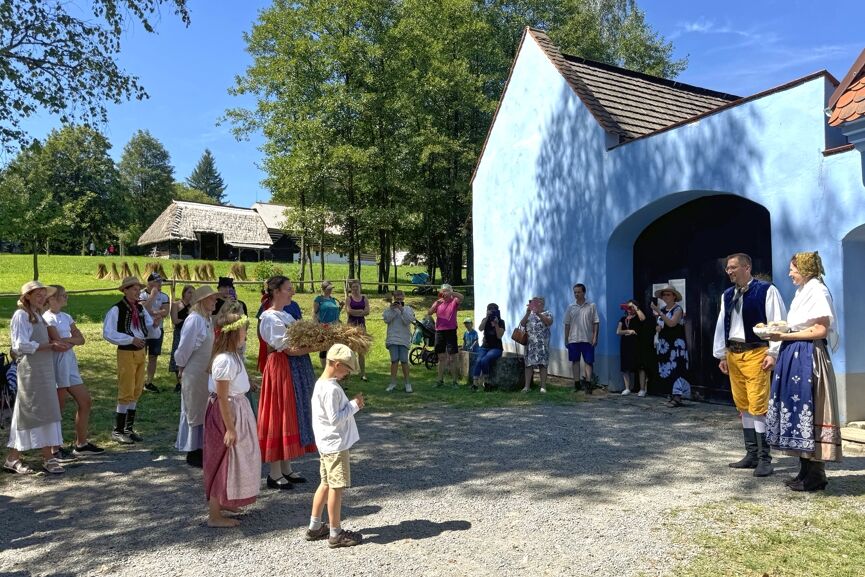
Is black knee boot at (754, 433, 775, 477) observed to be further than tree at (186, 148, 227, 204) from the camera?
No

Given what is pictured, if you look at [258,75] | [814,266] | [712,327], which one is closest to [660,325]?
[712,327]

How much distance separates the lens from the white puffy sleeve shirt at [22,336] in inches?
228

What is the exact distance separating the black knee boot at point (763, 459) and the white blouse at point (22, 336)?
6.69m

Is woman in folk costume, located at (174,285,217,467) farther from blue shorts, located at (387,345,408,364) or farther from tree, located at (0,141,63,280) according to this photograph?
tree, located at (0,141,63,280)

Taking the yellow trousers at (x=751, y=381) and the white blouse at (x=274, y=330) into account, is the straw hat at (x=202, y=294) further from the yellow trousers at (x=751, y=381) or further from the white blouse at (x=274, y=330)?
the yellow trousers at (x=751, y=381)

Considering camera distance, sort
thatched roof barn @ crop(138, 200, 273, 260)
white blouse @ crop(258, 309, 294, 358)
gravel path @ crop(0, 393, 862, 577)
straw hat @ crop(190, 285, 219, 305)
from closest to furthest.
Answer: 1. gravel path @ crop(0, 393, 862, 577)
2. white blouse @ crop(258, 309, 294, 358)
3. straw hat @ crop(190, 285, 219, 305)
4. thatched roof barn @ crop(138, 200, 273, 260)

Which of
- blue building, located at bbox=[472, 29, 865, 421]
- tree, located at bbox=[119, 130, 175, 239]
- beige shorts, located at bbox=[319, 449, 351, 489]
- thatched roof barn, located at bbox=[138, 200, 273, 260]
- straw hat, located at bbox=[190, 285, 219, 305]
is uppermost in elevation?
tree, located at bbox=[119, 130, 175, 239]

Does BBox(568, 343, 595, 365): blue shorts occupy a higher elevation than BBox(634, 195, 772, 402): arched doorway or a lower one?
lower

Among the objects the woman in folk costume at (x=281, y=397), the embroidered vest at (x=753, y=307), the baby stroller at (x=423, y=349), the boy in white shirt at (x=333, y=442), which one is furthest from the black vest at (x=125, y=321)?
the baby stroller at (x=423, y=349)

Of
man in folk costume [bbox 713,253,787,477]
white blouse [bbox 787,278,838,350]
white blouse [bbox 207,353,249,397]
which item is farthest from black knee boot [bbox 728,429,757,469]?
white blouse [bbox 207,353,249,397]

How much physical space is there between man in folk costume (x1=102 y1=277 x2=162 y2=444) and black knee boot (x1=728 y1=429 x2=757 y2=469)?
636 cm

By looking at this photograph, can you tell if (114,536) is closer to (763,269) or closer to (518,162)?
(763,269)

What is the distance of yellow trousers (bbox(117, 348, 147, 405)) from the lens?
7.07 metres

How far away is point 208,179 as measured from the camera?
12150 cm
